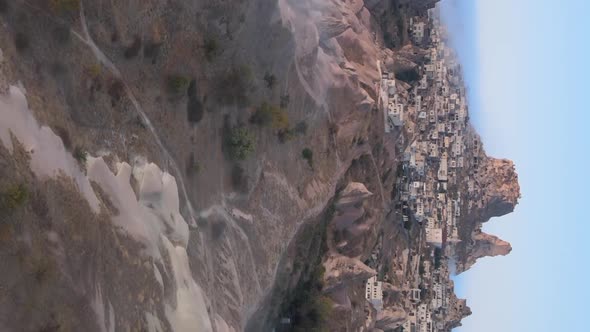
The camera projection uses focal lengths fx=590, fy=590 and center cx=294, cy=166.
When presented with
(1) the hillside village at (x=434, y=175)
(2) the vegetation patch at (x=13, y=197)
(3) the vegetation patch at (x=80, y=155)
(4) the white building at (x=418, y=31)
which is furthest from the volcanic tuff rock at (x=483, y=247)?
(2) the vegetation patch at (x=13, y=197)

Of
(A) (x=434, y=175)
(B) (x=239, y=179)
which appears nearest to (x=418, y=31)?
(A) (x=434, y=175)

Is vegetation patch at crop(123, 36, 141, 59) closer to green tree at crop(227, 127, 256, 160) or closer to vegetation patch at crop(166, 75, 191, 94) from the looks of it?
vegetation patch at crop(166, 75, 191, 94)

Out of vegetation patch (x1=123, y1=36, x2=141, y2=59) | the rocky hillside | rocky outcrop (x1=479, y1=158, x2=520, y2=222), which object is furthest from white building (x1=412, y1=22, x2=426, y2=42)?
vegetation patch (x1=123, y1=36, x2=141, y2=59)

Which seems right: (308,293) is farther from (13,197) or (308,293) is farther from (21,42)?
(13,197)

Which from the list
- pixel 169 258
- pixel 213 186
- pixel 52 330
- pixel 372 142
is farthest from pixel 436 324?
pixel 52 330

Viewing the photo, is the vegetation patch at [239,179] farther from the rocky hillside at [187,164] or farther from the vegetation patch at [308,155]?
the vegetation patch at [308,155]

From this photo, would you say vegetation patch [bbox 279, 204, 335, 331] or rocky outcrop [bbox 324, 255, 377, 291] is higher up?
rocky outcrop [bbox 324, 255, 377, 291]

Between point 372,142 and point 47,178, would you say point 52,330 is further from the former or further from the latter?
point 372,142
